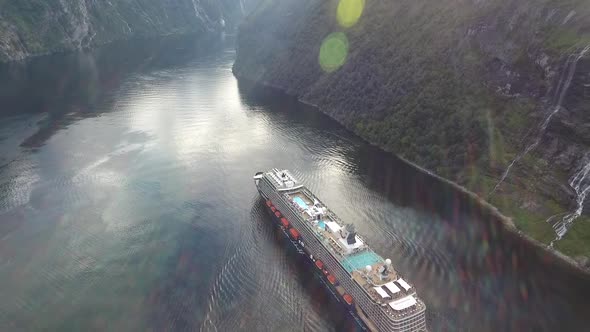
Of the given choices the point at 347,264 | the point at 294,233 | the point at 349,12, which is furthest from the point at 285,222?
the point at 349,12

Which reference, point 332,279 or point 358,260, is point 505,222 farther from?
point 332,279

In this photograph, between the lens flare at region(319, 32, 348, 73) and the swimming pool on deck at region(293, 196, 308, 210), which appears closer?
the swimming pool on deck at region(293, 196, 308, 210)

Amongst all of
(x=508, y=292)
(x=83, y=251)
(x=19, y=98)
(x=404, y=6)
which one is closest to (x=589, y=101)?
(x=508, y=292)

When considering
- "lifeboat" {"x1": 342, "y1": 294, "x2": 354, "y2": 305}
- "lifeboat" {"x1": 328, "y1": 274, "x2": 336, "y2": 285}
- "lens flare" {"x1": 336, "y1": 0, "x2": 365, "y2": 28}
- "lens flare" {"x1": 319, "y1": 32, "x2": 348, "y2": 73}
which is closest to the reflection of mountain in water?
"lens flare" {"x1": 319, "y1": 32, "x2": 348, "y2": 73}

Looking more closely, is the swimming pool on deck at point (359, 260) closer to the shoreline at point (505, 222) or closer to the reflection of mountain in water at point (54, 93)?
the shoreline at point (505, 222)

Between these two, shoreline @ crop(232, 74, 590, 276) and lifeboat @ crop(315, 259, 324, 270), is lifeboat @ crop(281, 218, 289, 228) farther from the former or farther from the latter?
shoreline @ crop(232, 74, 590, 276)
